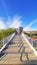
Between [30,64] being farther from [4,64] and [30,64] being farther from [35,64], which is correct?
[4,64]

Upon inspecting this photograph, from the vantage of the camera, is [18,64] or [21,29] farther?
[21,29]

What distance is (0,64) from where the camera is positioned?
7895mm

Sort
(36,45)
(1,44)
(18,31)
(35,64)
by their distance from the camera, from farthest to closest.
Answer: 1. (18,31)
2. (1,44)
3. (36,45)
4. (35,64)

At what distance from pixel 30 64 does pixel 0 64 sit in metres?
1.21

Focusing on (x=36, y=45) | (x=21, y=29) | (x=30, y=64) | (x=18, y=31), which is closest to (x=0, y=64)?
(x=30, y=64)

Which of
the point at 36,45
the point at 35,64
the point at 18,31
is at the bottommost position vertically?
the point at 35,64

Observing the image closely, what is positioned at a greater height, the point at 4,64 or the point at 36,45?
the point at 36,45

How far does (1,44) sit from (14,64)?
24.0 feet

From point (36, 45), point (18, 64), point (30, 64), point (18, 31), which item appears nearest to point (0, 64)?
point (18, 64)

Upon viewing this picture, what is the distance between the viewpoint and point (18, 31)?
60.0 m

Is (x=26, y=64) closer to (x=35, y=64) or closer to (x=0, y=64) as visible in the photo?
(x=35, y=64)

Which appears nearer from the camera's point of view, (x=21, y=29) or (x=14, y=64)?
(x=14, y=64)

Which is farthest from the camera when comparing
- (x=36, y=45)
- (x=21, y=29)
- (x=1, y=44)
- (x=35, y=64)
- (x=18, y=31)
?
(x=21, y=29)

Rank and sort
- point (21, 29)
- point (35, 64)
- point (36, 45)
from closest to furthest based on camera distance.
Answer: point (35, 64)
point (36, 45)
point (21, 29)
